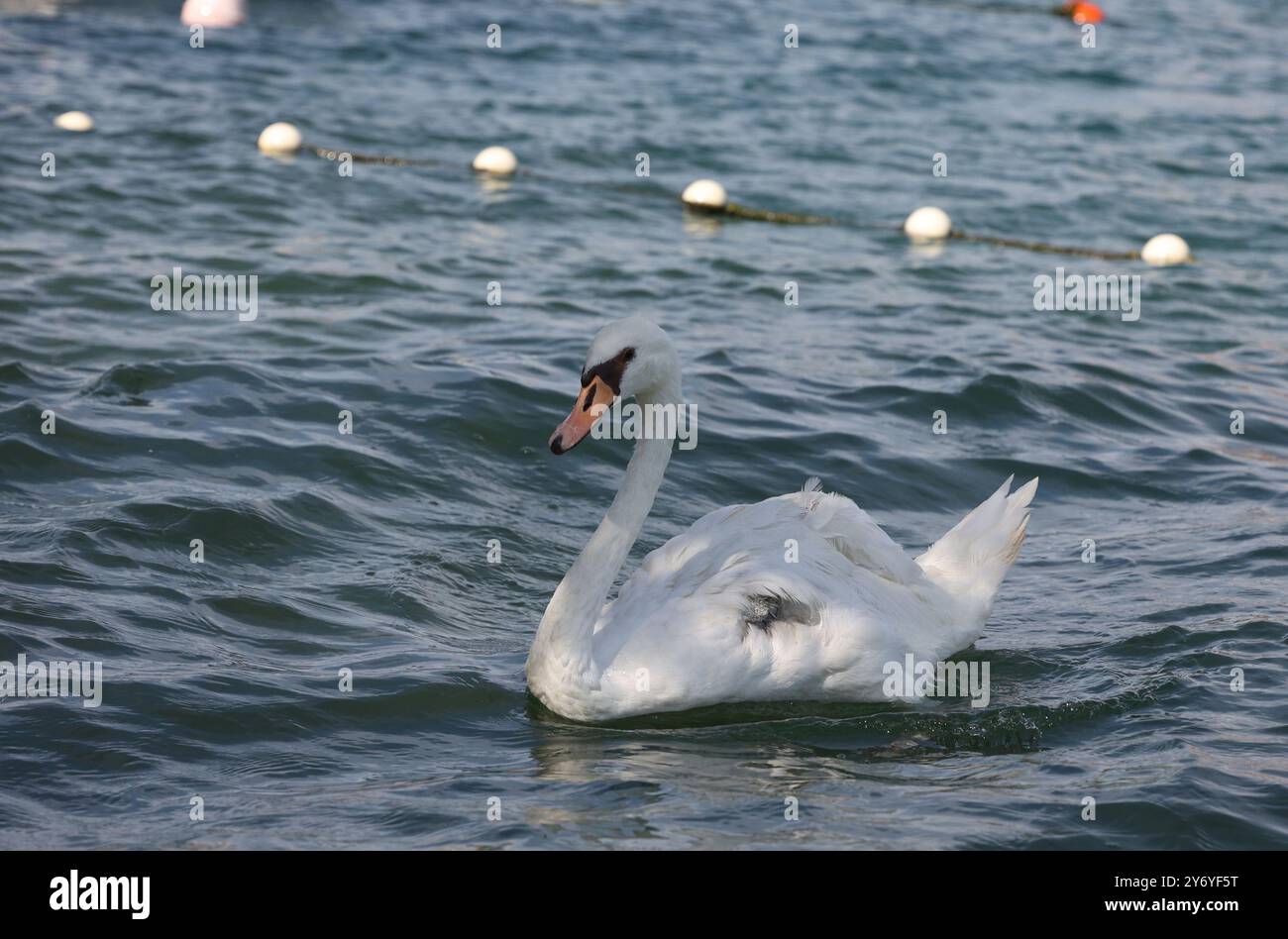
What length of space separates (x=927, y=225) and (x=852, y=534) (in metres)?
8.79

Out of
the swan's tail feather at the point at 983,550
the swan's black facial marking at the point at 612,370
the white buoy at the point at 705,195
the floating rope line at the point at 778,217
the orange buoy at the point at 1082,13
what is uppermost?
the orange buoy at the point at 1082,13

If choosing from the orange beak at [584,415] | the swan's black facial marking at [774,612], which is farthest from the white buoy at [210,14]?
the swan's black facial marking at [774,612]

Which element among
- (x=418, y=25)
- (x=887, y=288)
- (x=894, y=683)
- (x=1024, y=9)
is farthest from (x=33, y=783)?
(x=1024, y=9)

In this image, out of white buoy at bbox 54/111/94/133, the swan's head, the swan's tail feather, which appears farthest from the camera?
white buoy at bbox 54/111/94/133

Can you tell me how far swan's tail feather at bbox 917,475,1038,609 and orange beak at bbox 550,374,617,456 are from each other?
192 centimetres

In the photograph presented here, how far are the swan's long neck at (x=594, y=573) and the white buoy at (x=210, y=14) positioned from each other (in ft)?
58.6

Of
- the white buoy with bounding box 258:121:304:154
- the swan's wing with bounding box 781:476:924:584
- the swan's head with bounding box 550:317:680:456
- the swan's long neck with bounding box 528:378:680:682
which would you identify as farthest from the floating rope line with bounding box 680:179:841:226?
the swan's head with bounding box 550:317:680:456

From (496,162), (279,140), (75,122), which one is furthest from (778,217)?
(75,122)

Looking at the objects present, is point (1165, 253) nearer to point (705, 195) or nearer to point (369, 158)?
point (705, 195)

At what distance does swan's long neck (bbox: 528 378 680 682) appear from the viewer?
666cm

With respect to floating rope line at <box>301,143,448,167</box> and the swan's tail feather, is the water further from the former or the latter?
the swan's tail feather

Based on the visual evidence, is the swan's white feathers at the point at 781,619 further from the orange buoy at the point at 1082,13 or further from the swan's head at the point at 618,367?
the orange buoy at the point at 1082,13

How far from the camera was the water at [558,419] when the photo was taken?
6.20 m
